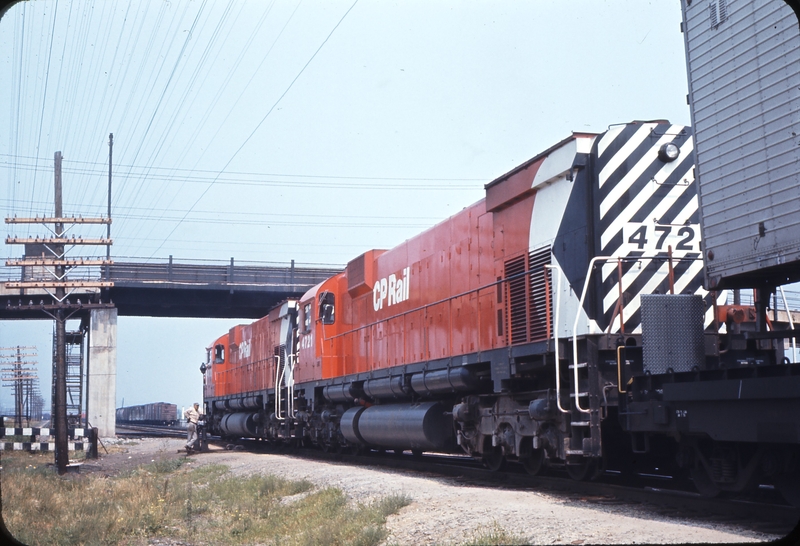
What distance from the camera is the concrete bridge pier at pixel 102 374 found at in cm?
4078

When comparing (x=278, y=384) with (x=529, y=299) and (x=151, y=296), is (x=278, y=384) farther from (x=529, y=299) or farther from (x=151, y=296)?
(x=151, y=296)

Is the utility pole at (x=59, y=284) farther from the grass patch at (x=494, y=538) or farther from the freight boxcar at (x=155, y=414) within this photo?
the freight boxcar at (x=155, y=414)

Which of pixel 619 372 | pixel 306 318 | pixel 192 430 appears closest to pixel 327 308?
pixel 306 318

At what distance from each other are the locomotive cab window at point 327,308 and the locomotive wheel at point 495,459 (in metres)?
7.92

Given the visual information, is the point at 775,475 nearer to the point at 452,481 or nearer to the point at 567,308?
the point at 567,308

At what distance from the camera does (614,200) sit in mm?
10352

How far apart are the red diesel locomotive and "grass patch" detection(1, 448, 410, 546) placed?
2416mm

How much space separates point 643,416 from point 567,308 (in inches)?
84.7

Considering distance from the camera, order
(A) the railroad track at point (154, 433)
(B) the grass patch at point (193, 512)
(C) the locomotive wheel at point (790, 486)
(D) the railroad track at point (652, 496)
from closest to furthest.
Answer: (C) the locomotive wheel at point (790, 486) < (D) the railroad track at point (652, 496) < (B) the grass patch at point (193, 512) < (A) the railroad track at point (154, 433)

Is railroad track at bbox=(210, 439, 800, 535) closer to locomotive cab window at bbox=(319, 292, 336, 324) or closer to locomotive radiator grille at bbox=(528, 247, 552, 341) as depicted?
locomotive radiator grille at bbox=(528, 247, 552, 341)

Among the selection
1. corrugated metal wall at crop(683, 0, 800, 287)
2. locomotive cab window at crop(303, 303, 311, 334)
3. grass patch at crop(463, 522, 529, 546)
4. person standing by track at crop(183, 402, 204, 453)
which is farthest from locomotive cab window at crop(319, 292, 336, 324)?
corrugated metal wall at crop(683, 0, 800, 287)

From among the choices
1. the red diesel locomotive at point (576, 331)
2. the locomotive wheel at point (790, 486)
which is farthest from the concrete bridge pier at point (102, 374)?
the locomotive wheel at point (790, 486)

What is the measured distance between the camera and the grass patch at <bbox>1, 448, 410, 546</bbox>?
31.1ft

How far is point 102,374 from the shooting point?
4100cm
